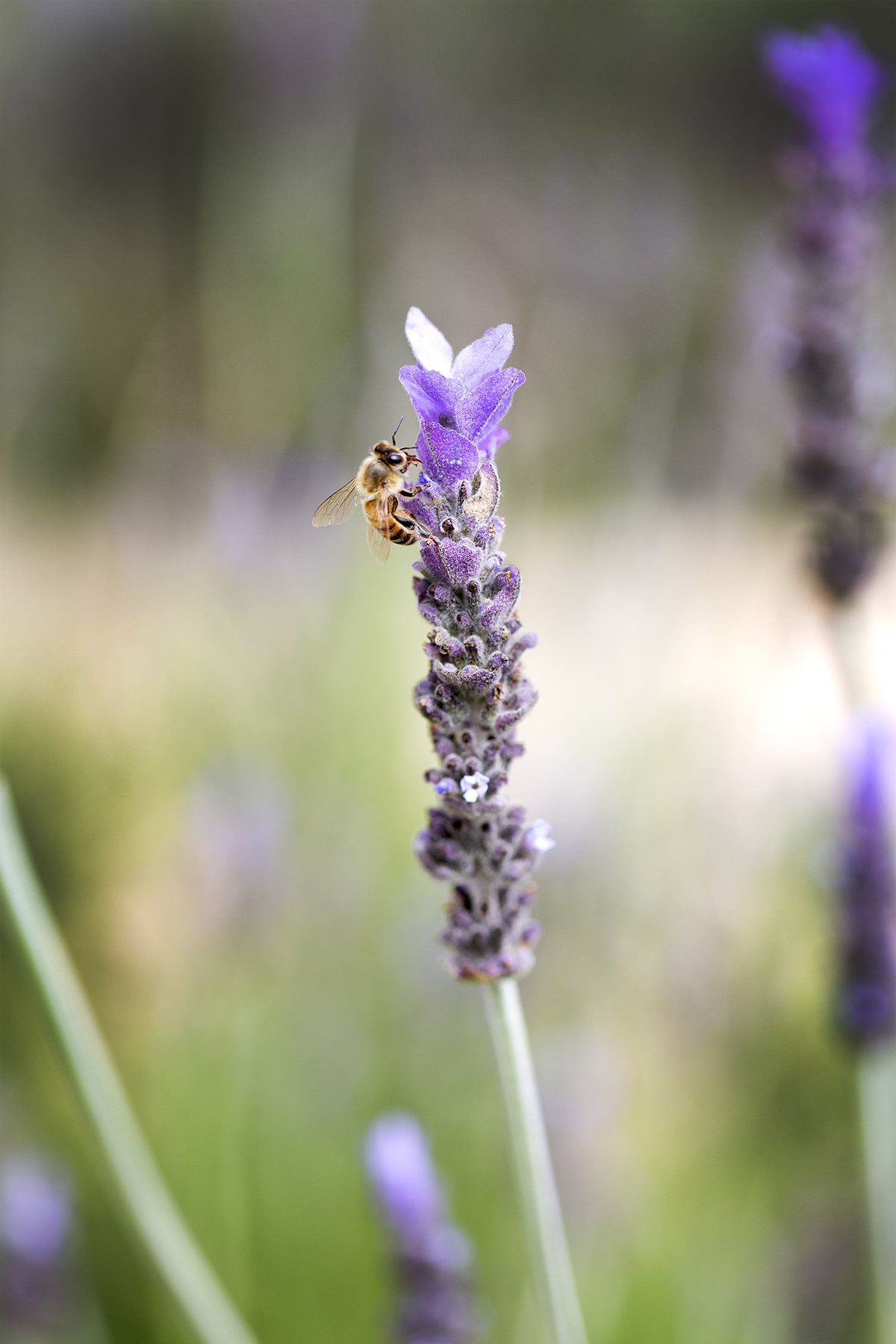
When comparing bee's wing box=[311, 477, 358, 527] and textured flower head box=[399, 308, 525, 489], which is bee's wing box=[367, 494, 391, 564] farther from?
textured flower head box=[399, 308, 525, 489]

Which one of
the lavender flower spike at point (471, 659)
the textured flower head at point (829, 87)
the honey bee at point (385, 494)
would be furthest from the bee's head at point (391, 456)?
the textured flower head at point (829, 87)

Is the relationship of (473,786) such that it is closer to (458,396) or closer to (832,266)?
(458,396)

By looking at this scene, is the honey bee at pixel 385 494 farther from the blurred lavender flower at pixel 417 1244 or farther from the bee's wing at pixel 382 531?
Result: the blurred lavender flower at pixel 417 1244

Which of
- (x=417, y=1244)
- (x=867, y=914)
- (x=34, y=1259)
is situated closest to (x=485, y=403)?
(x=417, y=1244)

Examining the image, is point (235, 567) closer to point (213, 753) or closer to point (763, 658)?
point (213, 753)

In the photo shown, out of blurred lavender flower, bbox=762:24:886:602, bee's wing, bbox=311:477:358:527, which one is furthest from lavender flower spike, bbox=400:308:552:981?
blurred lavender flower, bbox=762:24:886:602

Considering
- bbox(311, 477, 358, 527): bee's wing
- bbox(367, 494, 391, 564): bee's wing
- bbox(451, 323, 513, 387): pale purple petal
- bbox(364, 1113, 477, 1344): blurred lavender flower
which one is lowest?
bbox(364, 1113, 477, 1344): blurred lavender flower

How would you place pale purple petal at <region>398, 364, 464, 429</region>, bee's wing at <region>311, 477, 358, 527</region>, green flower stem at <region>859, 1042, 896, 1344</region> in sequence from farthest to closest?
1. green flower stem at <region>859, 1042, 896, 1344</region>
2. bee's wing at <region>311, 477, 358, 527</region>
3. pale purple petal at <region>398, 364, 464, 429</region>
